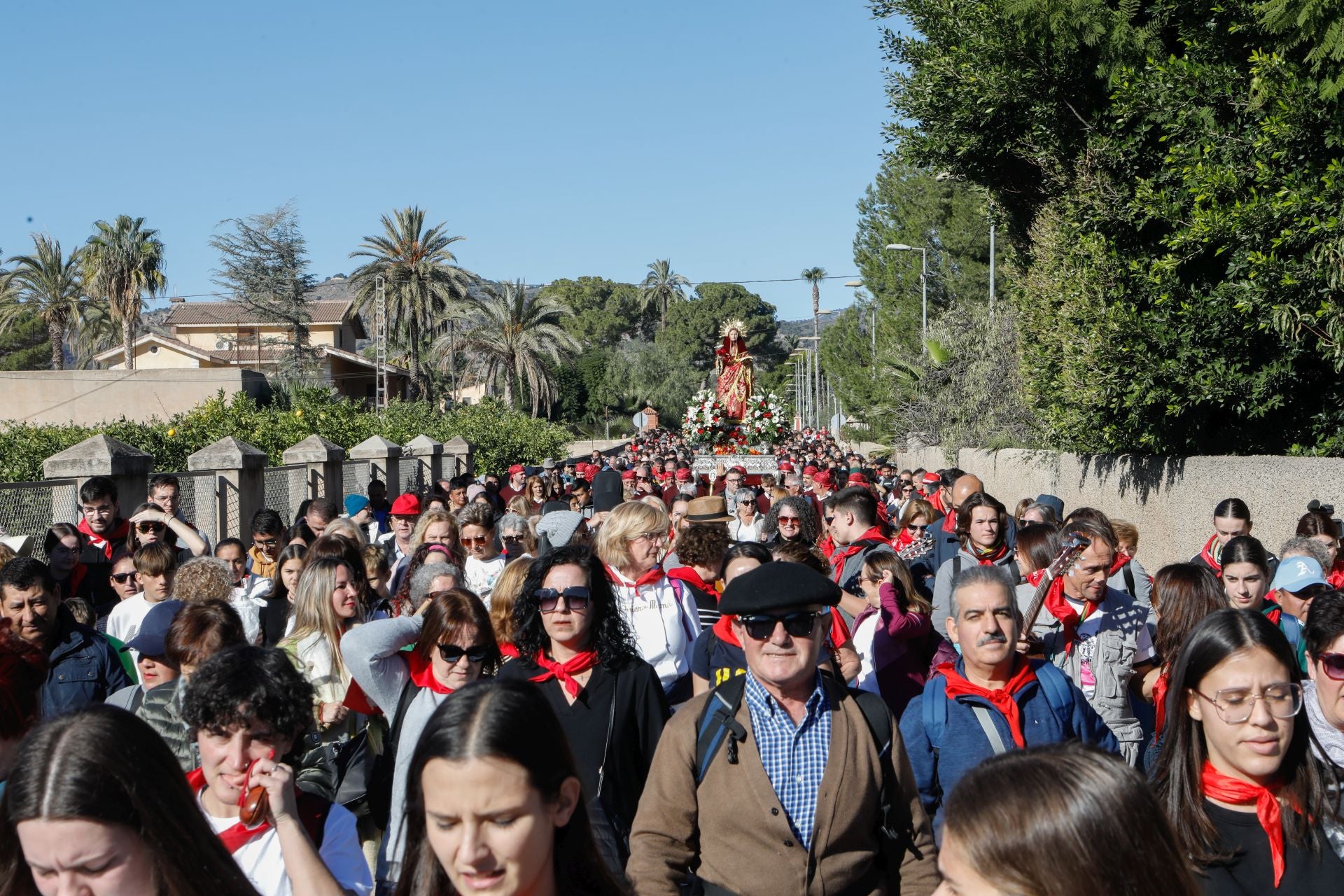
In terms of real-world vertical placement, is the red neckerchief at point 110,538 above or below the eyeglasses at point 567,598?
below

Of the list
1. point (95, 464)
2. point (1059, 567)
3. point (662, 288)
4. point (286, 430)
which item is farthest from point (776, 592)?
point (662, 288)

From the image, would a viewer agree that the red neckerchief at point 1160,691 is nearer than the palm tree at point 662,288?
Yes

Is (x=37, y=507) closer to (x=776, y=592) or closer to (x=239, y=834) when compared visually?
(x=239, y=834)

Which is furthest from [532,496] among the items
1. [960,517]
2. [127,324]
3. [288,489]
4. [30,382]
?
[127,324]

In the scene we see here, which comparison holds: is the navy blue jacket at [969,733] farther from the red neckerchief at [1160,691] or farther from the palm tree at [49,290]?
the palm tree at [49,290]

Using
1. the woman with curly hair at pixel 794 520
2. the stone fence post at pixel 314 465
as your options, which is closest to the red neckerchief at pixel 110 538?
the woman with curly hair at pixel 794 520

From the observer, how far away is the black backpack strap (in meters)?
3.54

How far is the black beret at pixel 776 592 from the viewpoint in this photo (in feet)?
12.1

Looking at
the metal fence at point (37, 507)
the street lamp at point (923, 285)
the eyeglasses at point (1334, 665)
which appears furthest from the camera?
the street lamp at point (923, 285)

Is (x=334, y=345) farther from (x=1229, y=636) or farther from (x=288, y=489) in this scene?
(x=1229, y=636)

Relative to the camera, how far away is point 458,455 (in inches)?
1189

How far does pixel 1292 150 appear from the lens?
1195 cm

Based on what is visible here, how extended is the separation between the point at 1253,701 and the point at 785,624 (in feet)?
4.06

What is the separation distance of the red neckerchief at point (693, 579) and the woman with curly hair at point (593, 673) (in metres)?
2.11
